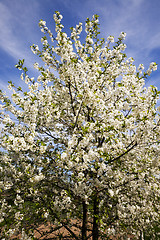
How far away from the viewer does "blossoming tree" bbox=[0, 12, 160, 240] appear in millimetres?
4535

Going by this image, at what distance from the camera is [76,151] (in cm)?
434

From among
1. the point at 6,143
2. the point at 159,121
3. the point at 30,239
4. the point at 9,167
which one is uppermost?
the point at 159,121

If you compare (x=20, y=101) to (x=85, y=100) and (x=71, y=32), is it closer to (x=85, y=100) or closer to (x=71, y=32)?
(x=85, y=100)

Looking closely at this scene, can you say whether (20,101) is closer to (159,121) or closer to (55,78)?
(55,78)

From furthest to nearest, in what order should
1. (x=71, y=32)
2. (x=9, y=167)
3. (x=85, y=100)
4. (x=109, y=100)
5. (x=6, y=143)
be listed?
(x=71, y=32), (x=109, y=100), (x=9, y=167), (x=85, y=100), (x=6, y=143)

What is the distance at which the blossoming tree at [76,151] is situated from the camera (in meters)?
4.54

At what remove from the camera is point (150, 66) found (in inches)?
261

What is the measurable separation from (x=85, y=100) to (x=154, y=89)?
2.23m

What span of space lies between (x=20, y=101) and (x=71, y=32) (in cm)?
432

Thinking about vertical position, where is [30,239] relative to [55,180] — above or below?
below

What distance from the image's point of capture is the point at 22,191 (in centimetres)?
521

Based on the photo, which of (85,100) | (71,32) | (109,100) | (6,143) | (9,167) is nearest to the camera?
(6,143)

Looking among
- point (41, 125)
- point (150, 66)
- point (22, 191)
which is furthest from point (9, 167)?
point (150, 66)

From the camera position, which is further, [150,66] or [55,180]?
[150,66]
